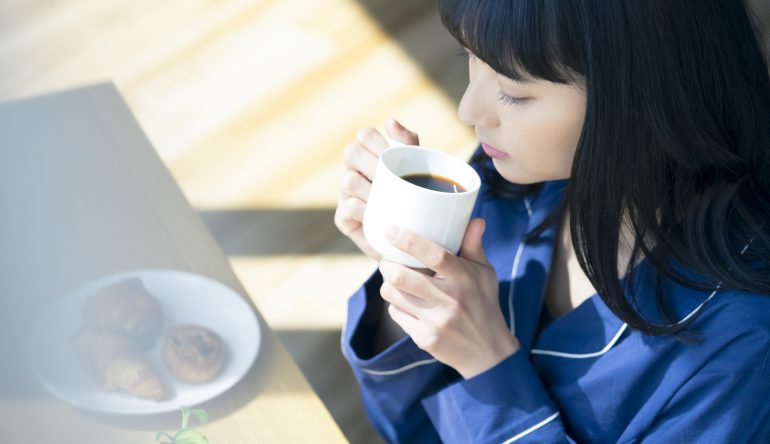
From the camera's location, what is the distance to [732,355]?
1.06 metres

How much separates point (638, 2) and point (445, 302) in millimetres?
362

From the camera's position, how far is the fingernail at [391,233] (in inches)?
39.3

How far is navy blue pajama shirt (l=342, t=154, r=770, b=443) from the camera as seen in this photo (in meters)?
1.06

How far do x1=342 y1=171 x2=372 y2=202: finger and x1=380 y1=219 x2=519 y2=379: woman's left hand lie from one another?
4.7 inches

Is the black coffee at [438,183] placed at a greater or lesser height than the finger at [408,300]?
greater

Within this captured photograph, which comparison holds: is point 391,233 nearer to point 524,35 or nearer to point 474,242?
point 474,242

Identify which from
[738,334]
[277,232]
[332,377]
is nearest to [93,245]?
[738,334]

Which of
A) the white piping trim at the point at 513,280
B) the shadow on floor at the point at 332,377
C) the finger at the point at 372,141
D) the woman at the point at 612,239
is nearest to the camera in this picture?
the woman at the point at 612,239

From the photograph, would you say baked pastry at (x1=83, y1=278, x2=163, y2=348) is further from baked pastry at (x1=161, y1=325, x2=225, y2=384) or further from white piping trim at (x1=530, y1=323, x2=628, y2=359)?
white piping trim at (x1=530, y1=323, x2=628, y2=359)

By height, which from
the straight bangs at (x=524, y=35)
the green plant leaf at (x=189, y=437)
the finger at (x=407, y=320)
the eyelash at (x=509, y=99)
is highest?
the straight bangs at (x=524, y=35)

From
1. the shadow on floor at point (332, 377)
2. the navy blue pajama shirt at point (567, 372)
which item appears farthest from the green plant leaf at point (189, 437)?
the shadow on floor at point (332, 377)

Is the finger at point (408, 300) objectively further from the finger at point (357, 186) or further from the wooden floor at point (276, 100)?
the wooden floor at point (276, 100)

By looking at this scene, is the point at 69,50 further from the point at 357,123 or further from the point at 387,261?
the point at 387,261

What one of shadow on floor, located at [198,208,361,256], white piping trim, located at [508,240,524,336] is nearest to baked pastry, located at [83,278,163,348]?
white piping trim, located at [508,240,524,336]
